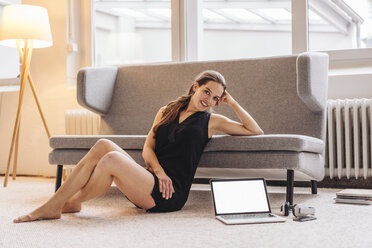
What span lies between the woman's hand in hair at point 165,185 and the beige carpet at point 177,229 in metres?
0.10

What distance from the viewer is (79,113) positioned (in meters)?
3.81

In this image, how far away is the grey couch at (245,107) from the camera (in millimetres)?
2400

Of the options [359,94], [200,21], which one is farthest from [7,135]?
[359,94]

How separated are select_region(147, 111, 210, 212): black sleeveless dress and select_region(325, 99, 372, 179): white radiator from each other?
1.13 m

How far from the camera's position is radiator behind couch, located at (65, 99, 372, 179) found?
3080 mm

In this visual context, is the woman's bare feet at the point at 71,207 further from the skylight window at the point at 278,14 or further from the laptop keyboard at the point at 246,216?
the skylight window at the point at 278,14

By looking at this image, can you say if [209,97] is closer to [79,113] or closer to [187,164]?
[187,164]

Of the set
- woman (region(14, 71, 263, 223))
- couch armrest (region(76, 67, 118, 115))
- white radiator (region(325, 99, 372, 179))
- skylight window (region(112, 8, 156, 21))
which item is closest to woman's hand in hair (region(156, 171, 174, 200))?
woman (region(14, 71, 263, 223))

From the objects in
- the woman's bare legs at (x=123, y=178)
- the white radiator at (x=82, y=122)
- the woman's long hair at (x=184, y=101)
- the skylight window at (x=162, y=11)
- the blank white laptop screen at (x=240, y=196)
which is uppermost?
the skylight window at (x=162, y=11)

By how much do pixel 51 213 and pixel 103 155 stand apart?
344mm

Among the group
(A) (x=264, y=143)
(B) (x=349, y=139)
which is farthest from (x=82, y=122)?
(B) (x=349, y=139)

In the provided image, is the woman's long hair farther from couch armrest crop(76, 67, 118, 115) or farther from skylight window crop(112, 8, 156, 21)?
skylight window crop(112, 8, 156, 21)

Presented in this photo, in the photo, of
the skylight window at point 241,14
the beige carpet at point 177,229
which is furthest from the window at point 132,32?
the beige carpet at point 177,229

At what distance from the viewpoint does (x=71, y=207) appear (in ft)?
7.54
